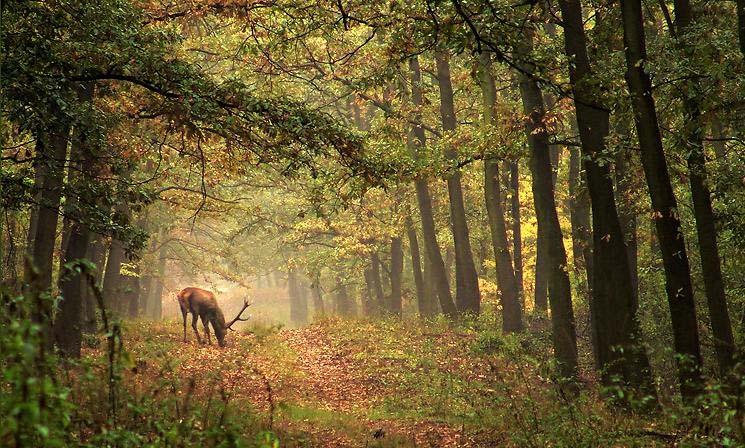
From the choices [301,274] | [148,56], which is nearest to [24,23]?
[148,56]

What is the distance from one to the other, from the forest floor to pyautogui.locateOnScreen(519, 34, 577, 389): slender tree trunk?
1.01m

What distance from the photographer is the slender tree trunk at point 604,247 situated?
11469mm

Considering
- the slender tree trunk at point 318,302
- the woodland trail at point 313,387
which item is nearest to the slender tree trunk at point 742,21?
the woodland trail at point 313,387

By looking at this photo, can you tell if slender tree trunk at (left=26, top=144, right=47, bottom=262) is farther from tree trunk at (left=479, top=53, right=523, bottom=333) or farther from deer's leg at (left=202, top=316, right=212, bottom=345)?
tree trunk at (left=479, top=53, right=523, bottom=333)

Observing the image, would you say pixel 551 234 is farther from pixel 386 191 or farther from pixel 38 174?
pixel 38 174

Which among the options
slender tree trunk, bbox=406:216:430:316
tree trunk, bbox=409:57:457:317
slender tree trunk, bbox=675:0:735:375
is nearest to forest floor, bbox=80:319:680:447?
tree trunk, bbox=409:57:457:317

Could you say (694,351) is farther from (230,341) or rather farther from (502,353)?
(230,341)

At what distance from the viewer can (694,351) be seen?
859 centimetres

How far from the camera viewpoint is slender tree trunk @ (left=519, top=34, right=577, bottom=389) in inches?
570

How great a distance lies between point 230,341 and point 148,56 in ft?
50.2

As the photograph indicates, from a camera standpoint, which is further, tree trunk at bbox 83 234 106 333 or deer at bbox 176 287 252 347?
deer at bbox 176 287 252 347

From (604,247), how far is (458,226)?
13.7 metres

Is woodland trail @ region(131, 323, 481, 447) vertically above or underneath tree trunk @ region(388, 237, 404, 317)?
underneath

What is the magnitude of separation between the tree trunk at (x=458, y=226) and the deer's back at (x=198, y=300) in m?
8.97
